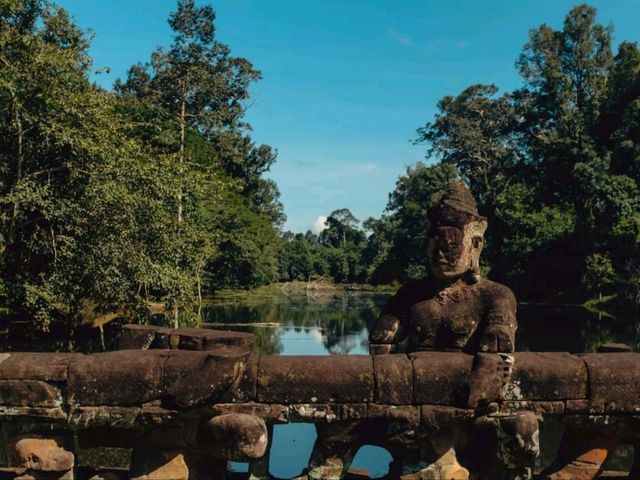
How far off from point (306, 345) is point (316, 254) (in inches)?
2656

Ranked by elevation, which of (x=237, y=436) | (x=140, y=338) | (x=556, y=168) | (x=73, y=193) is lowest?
(x=237, y=436)

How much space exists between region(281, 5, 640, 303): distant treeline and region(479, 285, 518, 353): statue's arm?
21127mm

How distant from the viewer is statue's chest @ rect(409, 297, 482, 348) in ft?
14.0

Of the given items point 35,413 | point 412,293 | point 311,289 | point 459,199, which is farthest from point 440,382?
point 311,289

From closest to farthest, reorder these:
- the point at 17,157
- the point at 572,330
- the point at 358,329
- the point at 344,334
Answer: the point at 17,157 < the point at 572,330 < the point at 344,334 < the point at 358,329

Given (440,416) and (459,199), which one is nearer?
(440,416)

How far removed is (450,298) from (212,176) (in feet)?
56.1

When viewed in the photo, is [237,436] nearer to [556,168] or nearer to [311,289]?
[556,168]

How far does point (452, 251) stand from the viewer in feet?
14.4

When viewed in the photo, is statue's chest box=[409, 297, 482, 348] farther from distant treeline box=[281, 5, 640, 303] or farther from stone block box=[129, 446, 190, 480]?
distant treeline box=[281, 5, 640, 303]

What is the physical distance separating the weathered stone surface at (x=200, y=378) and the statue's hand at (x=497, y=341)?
5.23 ft

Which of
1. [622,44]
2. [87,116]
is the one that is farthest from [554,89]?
[87,116]

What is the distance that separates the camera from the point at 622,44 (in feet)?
122

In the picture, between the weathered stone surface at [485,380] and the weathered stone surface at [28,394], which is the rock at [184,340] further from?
the weathered stone surface at [485,380]
